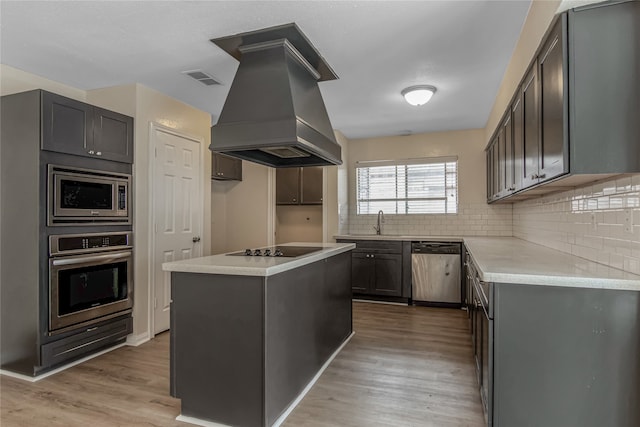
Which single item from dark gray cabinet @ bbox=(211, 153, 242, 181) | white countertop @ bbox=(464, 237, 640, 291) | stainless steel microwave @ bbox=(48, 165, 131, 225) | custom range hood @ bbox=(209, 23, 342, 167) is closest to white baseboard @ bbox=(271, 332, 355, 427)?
white countertop @ bbox=(464, 237, 640, 291)

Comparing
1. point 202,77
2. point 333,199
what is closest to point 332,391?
point 202,77

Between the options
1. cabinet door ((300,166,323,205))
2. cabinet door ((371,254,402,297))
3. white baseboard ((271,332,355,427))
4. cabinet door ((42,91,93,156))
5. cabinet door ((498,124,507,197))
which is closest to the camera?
white baseboard ((271,332,355,427))

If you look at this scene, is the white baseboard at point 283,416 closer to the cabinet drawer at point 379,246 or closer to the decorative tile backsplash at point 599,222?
the decorative tile backsplash at point 599,222

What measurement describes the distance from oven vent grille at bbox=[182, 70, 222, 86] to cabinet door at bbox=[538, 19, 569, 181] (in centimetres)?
261

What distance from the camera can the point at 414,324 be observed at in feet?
13.3

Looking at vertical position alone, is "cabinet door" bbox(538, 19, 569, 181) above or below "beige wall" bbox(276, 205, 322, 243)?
above

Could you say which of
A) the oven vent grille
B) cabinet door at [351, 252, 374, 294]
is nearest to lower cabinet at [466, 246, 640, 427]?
the oven vent grille

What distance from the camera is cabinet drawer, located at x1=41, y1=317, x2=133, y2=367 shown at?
109 inches

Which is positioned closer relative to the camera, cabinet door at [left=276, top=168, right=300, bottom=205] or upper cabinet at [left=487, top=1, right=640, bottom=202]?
upper cabinet at [left=487, top=1, right=640, bottom=202]

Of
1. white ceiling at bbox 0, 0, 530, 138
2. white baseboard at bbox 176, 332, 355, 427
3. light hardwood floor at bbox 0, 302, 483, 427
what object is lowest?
light hardwood floor at bbox 0, 302, 483, 427

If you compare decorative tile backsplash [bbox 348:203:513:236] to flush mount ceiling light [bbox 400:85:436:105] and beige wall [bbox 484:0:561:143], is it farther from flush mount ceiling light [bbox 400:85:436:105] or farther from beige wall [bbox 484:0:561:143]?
flush mount ceiling light [bbox 400:85:436:105]

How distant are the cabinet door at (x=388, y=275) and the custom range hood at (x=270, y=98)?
2579 mm

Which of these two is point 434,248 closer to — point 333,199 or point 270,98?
point 333,199

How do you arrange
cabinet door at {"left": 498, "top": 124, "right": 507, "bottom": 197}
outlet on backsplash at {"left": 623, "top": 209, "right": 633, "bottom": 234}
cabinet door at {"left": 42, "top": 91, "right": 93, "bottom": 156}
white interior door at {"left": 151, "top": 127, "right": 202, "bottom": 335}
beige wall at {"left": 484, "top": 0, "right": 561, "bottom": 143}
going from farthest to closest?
white interior door at {"left": 151, "top": 127, "right": 202, "bottom": 335} → cabinet door at {"left": 498, "top": 124, "right": 507, "bottom": 197} → cabinet door at {"left": 42, "top": 91, "right": 93, "bottom": 156} → beige wall at {"left": 484, "top": 0, "right": 561, "bottom": 143} → outlet on backsplash at {"left": 623, "top": 209, "right": 633, "bottom": 234}
